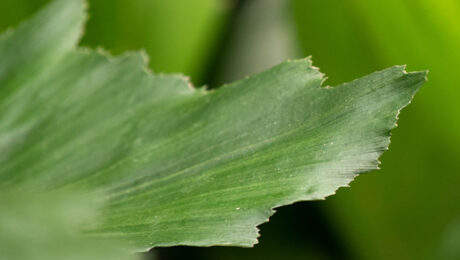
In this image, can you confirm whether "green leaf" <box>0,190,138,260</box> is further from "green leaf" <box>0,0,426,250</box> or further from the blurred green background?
the blurred green background

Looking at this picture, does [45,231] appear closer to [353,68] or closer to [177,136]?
[177,136]

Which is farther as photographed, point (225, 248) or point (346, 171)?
point (225, 248)

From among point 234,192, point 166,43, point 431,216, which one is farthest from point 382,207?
point 234,192

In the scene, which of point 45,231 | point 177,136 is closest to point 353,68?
point 177,136

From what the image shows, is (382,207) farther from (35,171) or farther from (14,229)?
(14,229)

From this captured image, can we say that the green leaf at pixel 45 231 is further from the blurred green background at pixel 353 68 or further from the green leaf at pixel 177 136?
the blurred green background at pixel 353 68
